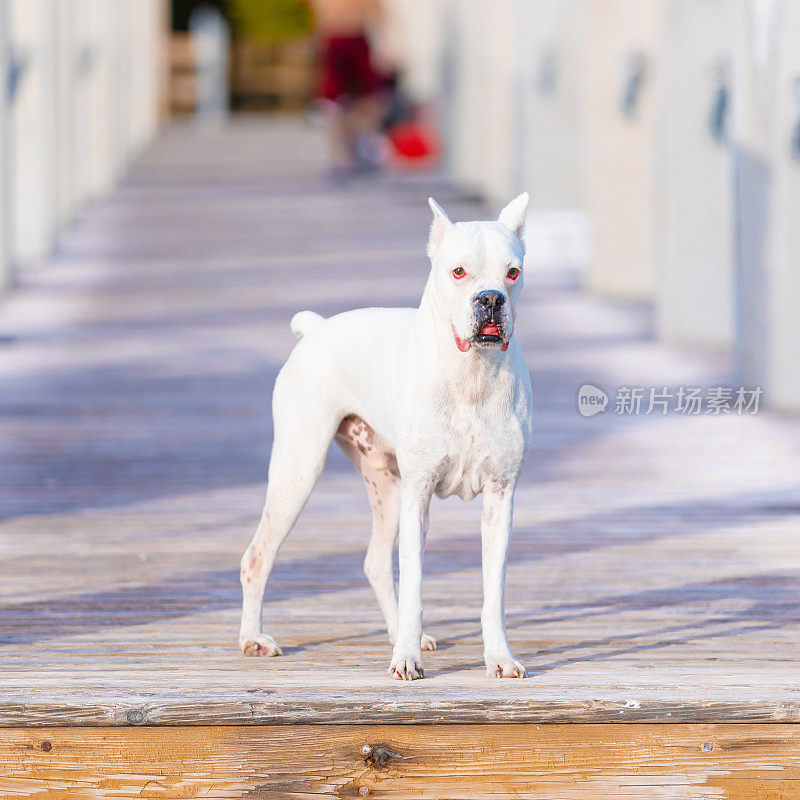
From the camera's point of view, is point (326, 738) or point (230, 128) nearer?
A: point (326, 738)

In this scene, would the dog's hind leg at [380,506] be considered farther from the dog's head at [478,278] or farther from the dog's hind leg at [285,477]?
the dog's head at [478,278]

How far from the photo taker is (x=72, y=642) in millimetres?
4141

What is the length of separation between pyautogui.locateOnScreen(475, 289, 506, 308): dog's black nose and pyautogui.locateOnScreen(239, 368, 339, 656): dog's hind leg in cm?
67

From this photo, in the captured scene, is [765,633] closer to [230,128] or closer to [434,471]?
[434,471]

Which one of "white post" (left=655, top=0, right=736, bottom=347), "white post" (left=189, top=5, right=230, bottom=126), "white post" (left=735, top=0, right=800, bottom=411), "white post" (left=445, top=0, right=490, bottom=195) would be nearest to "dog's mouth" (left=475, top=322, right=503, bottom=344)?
"white post" (left=735, top=0, right=800, bottom=411)

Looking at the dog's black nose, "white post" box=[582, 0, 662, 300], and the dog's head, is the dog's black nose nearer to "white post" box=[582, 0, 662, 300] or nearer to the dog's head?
the dog's head

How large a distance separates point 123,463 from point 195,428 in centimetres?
72

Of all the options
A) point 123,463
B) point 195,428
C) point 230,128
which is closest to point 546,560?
point 123,463

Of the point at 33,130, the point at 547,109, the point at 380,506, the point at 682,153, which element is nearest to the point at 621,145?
the point at 682,153

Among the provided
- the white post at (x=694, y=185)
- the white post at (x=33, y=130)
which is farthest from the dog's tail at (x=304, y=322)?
the white post at (x=33, y=130)

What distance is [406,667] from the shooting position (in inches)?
147

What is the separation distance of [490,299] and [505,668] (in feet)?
2.75

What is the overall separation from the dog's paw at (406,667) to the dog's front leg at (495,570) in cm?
16

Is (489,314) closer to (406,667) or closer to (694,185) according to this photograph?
(406,667)
